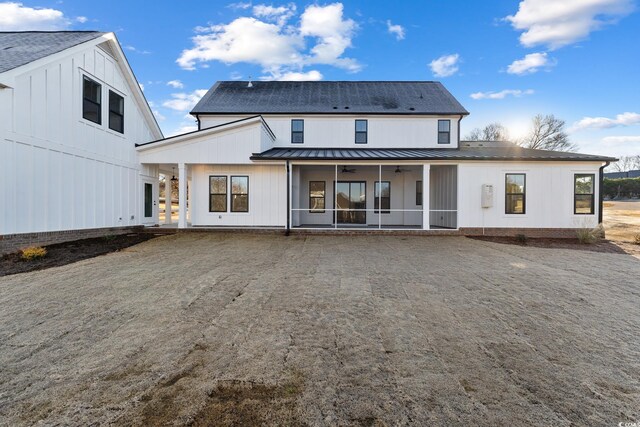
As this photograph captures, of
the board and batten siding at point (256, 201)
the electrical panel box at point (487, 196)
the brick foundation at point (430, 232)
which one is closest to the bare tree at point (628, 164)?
the brick foundation at point (430, 232)

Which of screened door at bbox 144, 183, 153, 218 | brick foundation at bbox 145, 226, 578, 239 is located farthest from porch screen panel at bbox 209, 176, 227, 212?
screened door at bbox 144, 183, 153, 218

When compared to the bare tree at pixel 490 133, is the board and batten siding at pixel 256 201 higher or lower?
lower

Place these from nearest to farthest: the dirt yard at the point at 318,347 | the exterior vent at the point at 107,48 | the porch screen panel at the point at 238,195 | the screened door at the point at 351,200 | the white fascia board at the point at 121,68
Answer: the dirt yard at the point at 318,347
the white fascia board at the point at 121,68
the exterior vent at the point at 107,48
the porch screen panel at the point at 238,195
the screened door at the point at 351,200

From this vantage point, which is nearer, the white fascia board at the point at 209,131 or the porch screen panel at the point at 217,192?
the white fascia board at the point at 209,131

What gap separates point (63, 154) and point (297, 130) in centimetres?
987

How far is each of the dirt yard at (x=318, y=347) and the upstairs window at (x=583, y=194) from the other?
23.7 feet

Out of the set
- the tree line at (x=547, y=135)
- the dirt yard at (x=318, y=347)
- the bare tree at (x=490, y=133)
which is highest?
the bare tree at (x=490, y=133)

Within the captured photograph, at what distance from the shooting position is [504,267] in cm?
714

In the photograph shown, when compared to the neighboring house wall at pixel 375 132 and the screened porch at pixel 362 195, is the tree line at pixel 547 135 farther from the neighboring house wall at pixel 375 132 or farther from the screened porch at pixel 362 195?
the screened porch at pixel 362 195

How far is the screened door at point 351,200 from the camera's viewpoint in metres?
15.4

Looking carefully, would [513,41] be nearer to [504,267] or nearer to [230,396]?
[504,267]

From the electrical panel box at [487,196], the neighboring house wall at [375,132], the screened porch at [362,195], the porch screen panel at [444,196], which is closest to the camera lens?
the electrical panel box at [487,196]

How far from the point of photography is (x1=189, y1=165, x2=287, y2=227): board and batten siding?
13.7 metres

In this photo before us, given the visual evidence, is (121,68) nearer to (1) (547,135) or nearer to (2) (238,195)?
(2) (238,195)
